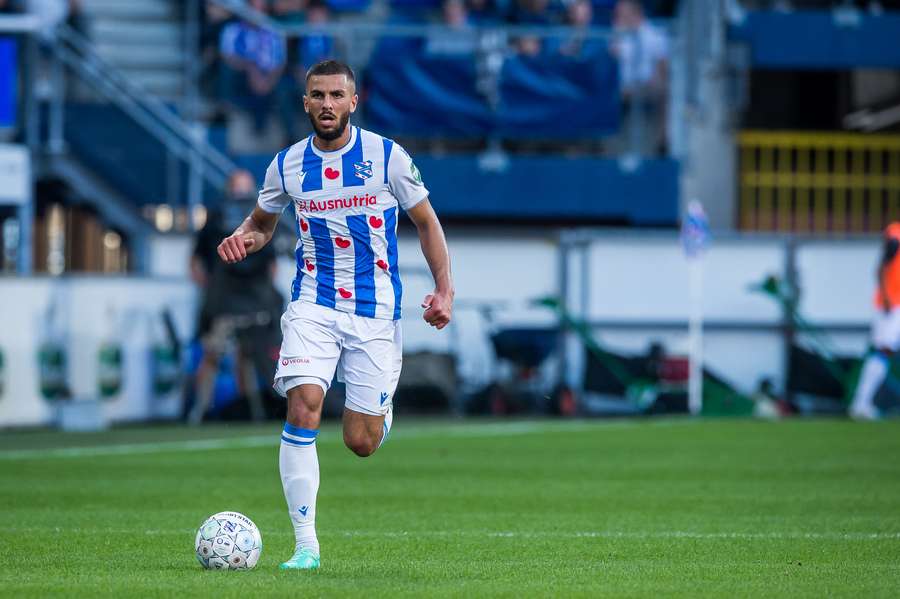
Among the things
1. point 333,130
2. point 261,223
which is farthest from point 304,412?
point 333,130

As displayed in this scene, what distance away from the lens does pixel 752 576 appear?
24.7 feet

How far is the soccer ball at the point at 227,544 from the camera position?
7.50 m

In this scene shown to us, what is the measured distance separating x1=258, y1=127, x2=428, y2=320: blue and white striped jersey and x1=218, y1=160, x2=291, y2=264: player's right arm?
0.04ft

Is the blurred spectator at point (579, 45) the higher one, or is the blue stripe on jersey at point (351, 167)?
the blurred spectator at point (579, 45)

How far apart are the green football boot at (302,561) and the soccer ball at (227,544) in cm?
15

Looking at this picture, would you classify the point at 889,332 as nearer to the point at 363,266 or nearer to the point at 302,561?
Result: the point at 363,266

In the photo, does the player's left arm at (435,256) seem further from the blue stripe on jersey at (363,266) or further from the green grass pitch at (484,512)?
the green grass pitch at (484,512)

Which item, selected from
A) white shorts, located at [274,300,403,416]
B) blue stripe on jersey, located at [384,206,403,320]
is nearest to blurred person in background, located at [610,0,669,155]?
blue stripe on jersey, located at [384,206,403,320]

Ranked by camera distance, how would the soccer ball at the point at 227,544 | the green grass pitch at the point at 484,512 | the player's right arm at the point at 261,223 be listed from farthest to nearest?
the player's right arm at the point at 261,223, the soccer ball at the point at 227,544, the green grass pitch at the point at 484,512

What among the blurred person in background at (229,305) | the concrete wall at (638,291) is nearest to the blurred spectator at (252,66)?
the concrete wall at (638,291)

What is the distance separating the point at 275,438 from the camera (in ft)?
53.8

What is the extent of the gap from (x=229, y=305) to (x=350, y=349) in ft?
33.6

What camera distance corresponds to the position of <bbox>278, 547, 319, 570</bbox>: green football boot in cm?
761

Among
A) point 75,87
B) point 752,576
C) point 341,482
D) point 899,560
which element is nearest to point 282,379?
point 752,576
